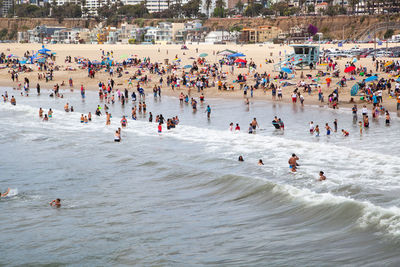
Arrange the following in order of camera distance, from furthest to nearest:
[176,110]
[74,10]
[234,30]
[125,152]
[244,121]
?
1. [74,10]
2. [234,30]
3. [176,110]
4. [244,121]
5. [125,152]

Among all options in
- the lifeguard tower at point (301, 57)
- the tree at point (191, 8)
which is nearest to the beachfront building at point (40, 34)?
the tree at point (191, 8)

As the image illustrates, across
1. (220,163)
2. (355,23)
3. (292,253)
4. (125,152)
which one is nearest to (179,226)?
(292,253)

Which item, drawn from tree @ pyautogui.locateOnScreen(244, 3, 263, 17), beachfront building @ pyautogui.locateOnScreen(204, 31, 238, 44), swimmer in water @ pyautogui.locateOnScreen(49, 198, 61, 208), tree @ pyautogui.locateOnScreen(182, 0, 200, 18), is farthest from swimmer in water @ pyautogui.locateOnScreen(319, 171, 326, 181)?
tree @ pyautogui.locateOnScreen(182, 0, 200, 18)

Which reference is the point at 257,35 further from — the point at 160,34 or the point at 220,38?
the point at 160,34

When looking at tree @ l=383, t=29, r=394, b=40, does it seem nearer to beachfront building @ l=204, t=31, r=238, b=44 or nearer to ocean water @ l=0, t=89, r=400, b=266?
beachfront building @ l=204, t=31, r=238, b=44

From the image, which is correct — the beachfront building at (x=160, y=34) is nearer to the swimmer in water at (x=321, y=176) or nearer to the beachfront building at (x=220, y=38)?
the beachfront building at (x=220, y=38)

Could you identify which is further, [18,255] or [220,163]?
[220,163]

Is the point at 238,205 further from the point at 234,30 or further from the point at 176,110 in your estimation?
the point at 234,30

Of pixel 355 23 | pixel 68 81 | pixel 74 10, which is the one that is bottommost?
pixel 68 81
